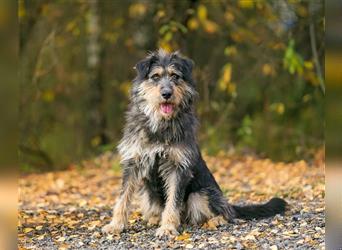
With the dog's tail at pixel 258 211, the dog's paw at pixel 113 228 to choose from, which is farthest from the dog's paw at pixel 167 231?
the dog's tail at pixel 258 211

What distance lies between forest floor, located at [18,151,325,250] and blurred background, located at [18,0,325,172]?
39.0 inches

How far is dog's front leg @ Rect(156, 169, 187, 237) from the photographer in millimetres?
6688

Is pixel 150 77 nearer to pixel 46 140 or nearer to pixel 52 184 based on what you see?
pixel 52 184

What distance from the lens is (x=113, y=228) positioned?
6801 mm

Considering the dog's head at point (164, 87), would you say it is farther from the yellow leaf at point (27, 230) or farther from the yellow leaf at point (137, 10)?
the yellow leaf at point (137, 10)

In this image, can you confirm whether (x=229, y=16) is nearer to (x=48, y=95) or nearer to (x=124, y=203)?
(x=48, y=95)

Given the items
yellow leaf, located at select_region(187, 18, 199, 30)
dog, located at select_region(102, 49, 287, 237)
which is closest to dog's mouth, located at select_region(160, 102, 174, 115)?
dog, located at select_region(102, 49, 287, 237)

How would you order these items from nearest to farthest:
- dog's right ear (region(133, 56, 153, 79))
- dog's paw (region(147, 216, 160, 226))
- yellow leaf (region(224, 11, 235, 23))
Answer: dog's right ear (region(133, 56, 153, 79)) < dog's paw (region(147, 216, 160, 226)) < yellow leaf (region(224, 11, 235, 23))

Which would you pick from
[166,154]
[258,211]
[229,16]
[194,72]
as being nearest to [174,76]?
[166,154]

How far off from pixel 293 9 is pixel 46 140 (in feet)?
20.0

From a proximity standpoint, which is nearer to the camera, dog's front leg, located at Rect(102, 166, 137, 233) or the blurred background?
dog's front leg, located at Rect(102, 166, 137, 233)

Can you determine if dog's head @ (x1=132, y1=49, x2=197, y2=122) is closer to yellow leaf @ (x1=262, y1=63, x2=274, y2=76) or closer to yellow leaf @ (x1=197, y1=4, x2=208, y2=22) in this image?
yellow leaf @ (x1=197, y1=4, x2=208, y2=22)

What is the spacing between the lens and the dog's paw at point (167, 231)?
6.57m

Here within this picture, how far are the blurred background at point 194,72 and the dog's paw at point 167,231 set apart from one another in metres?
6.57
